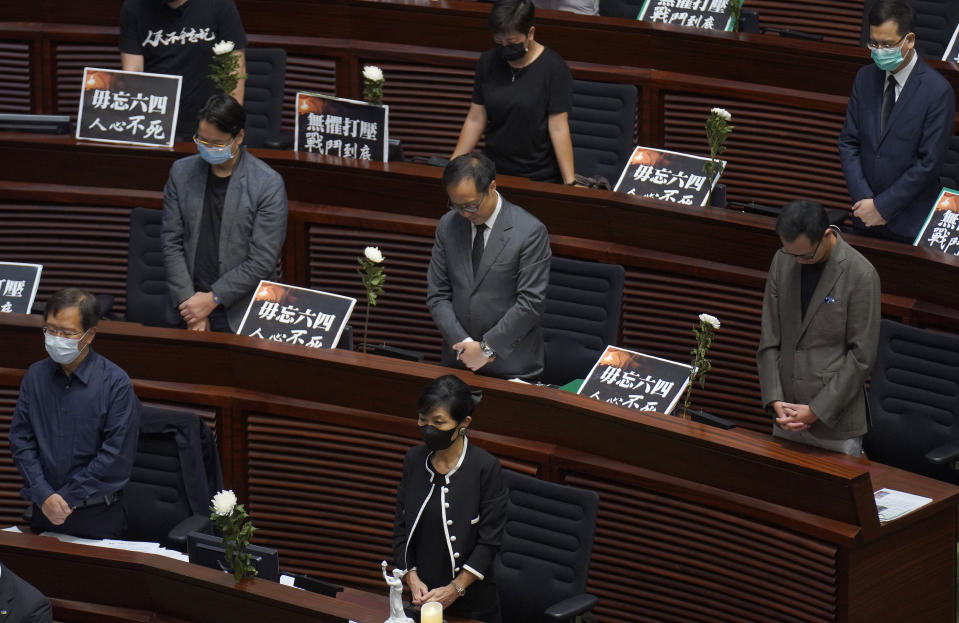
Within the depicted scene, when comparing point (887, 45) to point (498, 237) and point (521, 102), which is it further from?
point (498, 237)

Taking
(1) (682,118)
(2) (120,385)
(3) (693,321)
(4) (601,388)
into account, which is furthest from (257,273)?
(1) (682,118)

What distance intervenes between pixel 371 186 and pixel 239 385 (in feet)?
3.50

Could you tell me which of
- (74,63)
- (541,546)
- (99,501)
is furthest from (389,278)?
(74,63)

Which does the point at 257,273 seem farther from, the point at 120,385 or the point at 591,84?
the point at 591,84

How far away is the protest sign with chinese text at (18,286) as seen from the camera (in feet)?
17.3

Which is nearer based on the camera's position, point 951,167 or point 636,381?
point 636,381

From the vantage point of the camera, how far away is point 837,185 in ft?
19.9

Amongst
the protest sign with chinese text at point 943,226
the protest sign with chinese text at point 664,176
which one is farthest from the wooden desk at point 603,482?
the protest sign with chinese text at point 664,176

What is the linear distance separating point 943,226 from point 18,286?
3.17 metres

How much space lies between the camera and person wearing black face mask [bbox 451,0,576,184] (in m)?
5.29

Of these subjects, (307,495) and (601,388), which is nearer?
(601,388)

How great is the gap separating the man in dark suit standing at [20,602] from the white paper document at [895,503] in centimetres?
225

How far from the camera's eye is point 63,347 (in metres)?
4.48

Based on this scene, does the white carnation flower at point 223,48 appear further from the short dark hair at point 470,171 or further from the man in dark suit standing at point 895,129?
the man in dark suit standing at point 895,129
